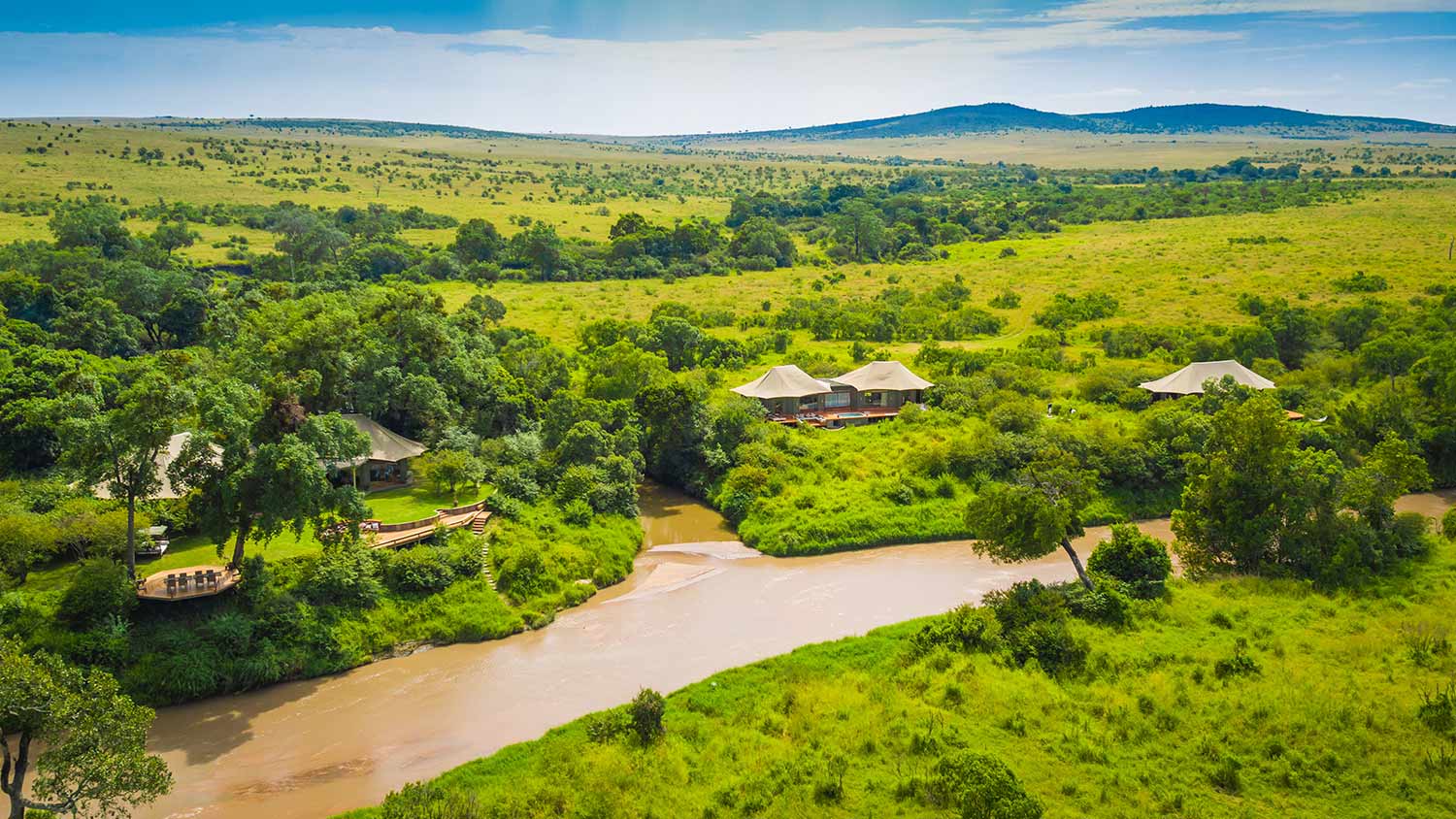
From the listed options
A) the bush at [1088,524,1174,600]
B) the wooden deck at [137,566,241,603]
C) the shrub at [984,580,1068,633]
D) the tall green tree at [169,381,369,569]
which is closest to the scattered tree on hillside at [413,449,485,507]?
the tall green tree at [169,381,369,569]

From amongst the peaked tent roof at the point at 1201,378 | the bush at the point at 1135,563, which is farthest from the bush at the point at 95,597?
the peaked tent roof at the point at 1201,378

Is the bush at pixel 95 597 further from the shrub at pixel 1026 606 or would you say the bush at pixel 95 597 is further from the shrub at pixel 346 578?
the shrub at pixel 1026 606

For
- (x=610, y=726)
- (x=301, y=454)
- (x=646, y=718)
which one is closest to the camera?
(x=646, y=718)

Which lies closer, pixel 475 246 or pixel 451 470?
pixel 451 470

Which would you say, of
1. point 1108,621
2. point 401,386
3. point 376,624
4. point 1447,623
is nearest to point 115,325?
point 401,386

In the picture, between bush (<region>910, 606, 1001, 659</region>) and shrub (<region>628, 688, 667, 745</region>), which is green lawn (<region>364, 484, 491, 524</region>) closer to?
shrub (<region>628, 688, 667, 745</region>)

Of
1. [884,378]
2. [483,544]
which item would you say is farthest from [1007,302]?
[483,544]

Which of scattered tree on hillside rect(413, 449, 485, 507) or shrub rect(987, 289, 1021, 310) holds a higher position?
shrub rect(987, 289, 1021, 310)

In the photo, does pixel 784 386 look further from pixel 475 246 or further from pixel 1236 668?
pixel 475 246
